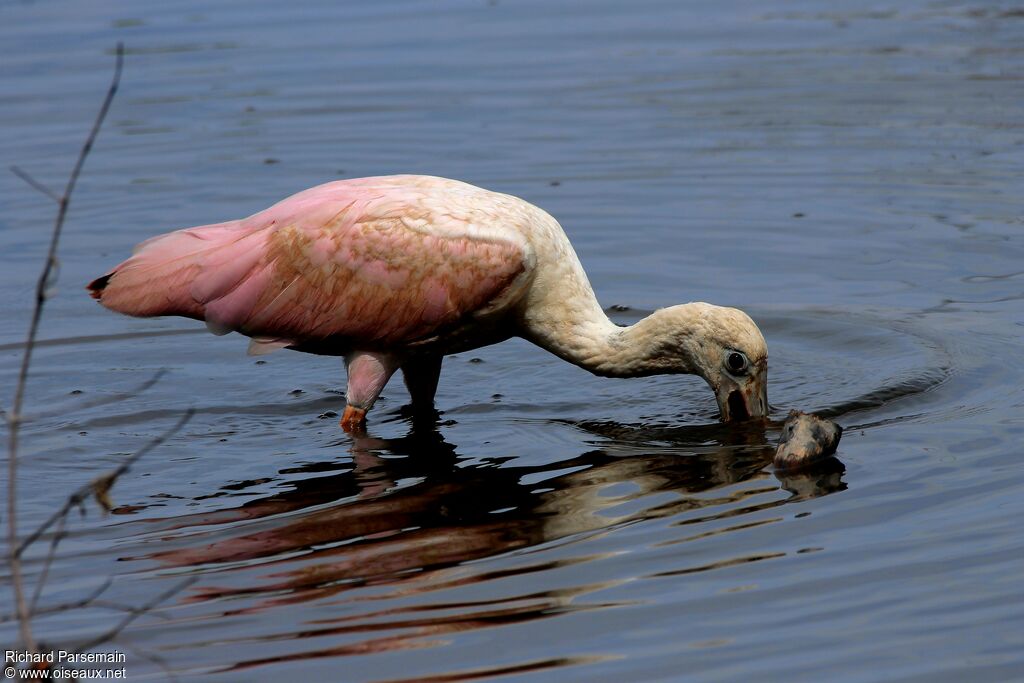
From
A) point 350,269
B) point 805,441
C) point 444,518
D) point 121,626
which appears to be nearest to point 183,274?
point 350,269

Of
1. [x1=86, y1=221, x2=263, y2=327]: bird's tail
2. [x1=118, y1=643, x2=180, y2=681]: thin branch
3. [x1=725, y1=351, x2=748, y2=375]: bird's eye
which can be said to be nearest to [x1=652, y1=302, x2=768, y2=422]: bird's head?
[x1=725, y1=351, x2=748, y2=375]: bird's eye

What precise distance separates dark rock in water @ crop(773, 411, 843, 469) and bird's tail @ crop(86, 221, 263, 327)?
2735 millimetres

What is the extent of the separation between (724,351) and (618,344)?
53 cm

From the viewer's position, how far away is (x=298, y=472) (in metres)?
8.16

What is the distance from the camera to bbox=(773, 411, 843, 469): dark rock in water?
25.2ft

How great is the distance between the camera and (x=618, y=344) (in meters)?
8.52

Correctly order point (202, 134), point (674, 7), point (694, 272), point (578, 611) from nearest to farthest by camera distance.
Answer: point (578, 611), point (694, 272), point (202, 134), point (674, 7)

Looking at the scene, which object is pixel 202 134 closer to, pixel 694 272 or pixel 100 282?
pixel 694 272

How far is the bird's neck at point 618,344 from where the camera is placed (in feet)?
27.8

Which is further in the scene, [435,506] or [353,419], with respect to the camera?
[353,419]

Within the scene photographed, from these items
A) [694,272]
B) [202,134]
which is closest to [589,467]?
[694,272]

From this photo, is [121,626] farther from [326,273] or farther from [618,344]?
[618,344]

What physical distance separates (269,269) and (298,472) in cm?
107

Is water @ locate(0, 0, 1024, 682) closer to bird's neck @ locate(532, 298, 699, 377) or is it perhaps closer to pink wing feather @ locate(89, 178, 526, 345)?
bird's neck @ locate(532, 298, 699, 377)
